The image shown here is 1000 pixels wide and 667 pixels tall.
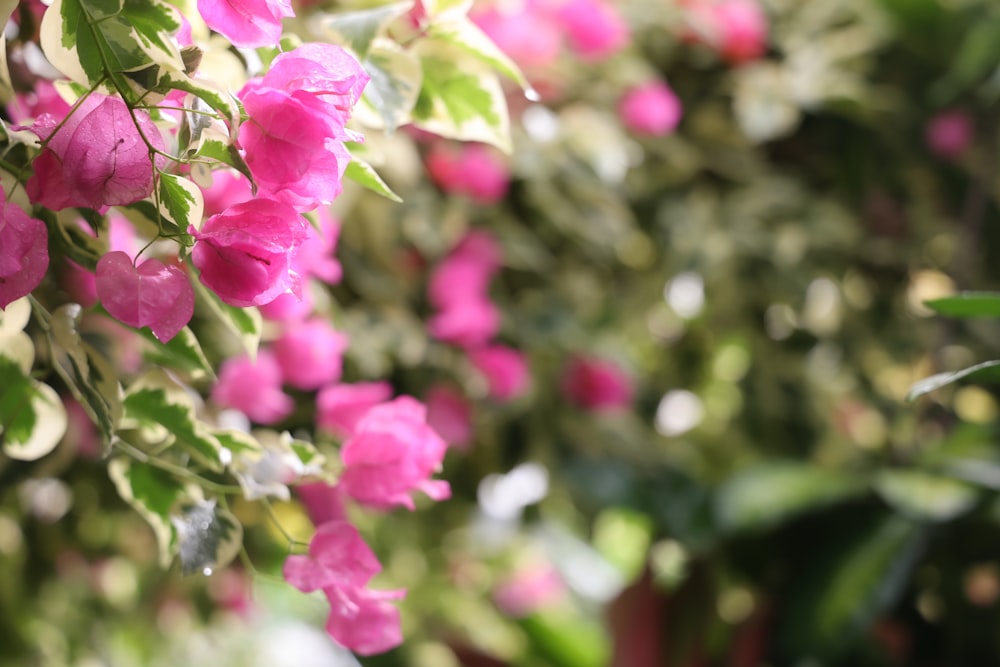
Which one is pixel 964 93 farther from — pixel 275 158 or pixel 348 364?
pixel 275 158

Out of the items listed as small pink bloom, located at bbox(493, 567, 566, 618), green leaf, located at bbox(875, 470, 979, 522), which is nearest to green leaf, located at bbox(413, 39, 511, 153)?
green leaf, located at bbox(875, 470, 979, 522)

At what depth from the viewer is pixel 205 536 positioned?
0.41 m

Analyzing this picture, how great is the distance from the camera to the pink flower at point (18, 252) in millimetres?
308

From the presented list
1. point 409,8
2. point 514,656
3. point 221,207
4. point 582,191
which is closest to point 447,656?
point 514,656

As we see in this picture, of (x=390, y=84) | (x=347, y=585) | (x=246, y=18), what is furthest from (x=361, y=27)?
(x=347, y=585)

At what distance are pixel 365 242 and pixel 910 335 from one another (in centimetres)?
67

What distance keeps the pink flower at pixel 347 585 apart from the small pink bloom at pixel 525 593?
112 cm

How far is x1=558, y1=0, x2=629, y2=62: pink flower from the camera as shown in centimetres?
95

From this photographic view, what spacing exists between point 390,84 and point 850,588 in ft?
2.25

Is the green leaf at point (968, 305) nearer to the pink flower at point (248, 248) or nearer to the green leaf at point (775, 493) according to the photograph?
the pink flower at point (248, 248)

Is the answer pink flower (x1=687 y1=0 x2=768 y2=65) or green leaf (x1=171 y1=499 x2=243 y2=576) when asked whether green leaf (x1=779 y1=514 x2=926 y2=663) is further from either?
green leaf (x1=171 y1=499 x2=243 y2=576)

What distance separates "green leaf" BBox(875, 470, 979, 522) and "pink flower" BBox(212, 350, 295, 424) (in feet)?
1.91

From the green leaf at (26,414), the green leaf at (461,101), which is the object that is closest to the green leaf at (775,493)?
the green leaf at (461,101)

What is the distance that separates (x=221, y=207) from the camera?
21.1 inches
